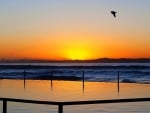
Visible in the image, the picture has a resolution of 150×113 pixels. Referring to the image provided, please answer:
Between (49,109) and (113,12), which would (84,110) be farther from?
(113,12)

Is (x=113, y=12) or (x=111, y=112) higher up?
(x=113, y=12)

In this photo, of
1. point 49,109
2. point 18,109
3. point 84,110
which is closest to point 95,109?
point 84,110

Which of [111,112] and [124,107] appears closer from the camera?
[111,112]

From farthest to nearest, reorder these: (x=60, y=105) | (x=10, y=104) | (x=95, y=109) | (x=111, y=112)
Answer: (x=10, y=104)
(x=95, y=109)
(x=111, y=112)
(x=60, y=105)

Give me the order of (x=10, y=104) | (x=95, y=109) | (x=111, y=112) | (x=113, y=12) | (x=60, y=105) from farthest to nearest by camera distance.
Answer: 1. (x=10, y=104)
2. (x=95, y=109)
3. (x=111, y=112)
4. (x=113, y=12)
5. (x=60, y=105)

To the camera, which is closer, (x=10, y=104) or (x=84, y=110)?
(x=84, y=110)

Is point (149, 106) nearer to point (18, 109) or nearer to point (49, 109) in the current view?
point (49, 109)

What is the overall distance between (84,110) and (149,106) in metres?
2.73

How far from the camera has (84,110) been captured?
15.2 meters

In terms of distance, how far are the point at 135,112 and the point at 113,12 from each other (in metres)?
3.84

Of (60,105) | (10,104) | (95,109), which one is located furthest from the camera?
(10,104)

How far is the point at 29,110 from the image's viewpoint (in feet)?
48.7

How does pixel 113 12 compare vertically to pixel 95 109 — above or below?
above

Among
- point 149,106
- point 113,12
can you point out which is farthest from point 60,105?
Answer: point 149,106
